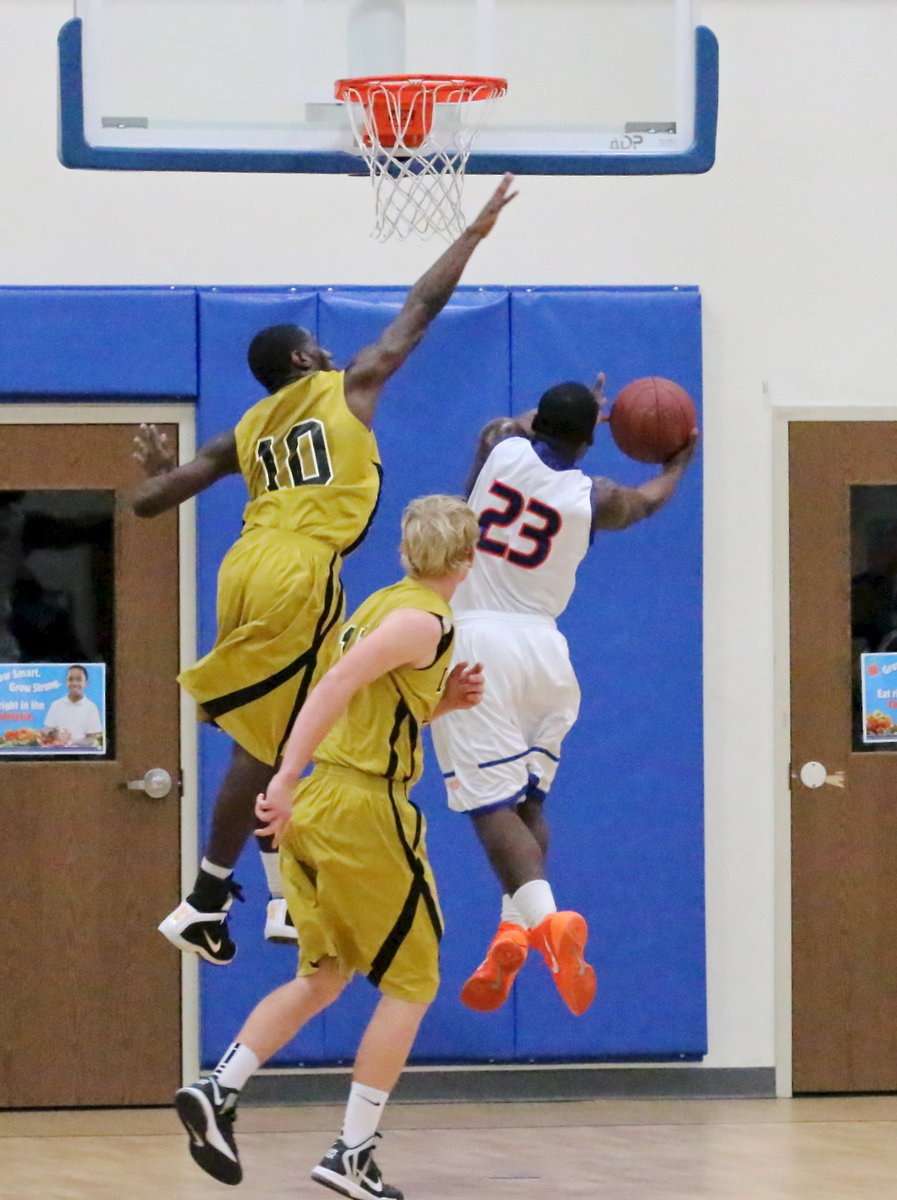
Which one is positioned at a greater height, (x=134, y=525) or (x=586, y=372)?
(x=586, y=372)

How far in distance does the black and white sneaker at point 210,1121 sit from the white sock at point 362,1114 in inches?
11.1

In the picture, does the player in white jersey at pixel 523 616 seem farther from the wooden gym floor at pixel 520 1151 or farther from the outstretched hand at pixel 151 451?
the outstretched hand at pixel 151 451

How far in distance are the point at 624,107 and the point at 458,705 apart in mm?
1706

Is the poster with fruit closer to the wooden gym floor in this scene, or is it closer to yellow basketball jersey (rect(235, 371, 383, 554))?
the wooden gym floor

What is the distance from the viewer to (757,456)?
267 inches

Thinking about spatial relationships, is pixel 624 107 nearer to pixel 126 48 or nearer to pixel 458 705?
pixel 126 48

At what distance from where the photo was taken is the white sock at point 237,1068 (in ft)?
14.9

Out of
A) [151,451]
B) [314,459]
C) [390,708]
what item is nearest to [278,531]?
[314,459]

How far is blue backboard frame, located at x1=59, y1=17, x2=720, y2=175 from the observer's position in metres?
4.86

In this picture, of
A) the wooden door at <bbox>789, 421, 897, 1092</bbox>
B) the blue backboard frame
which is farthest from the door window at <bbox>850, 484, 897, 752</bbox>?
the blue backboard frame

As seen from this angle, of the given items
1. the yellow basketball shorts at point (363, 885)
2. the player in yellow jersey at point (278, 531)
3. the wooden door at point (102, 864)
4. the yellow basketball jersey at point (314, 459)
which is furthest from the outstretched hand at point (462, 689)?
the wooden door at point (102, 864)

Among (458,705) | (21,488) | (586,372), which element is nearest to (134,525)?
(21,488)

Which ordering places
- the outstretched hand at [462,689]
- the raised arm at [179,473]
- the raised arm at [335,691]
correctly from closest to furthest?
the raised arm at [335,691] < the outstretched hand at [462,689] < the raised arm at [179,473]

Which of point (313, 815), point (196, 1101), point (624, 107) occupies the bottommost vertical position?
point (196, 1101)
